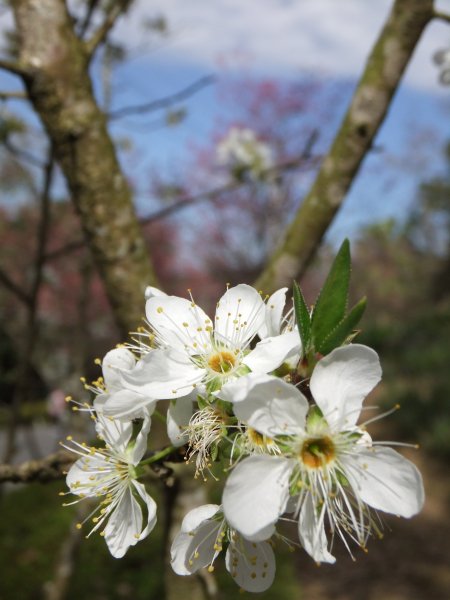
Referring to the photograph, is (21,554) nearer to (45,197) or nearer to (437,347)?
(45,197)

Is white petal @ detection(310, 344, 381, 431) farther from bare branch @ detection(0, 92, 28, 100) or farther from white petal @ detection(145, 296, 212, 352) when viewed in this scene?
bare branch @ detection(0, 92, 28, 100)

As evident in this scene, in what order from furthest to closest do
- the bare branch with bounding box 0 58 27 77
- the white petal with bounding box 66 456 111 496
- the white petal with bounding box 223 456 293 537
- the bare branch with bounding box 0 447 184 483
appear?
the bare branch with bounding box 0 58 27 77, the bare branch with bounding box 0 447 184 483, the white petal with bounding box 66 456 111 496, the white petal with bounding box 223 456 293 537

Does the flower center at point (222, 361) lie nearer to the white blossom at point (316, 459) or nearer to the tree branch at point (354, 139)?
the white blossom at point (316, 459)

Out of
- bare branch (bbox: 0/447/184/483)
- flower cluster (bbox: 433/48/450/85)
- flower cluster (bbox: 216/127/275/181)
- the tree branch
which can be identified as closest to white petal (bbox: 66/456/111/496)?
bare branch (bbox: 0/447/184/483)

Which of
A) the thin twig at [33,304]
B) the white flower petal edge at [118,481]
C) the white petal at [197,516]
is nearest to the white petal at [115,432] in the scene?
the white flower petal edge at [118,481]

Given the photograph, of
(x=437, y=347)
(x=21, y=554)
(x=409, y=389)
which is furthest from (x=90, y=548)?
(x=437, y=347)

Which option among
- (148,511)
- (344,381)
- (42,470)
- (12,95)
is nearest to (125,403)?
(148,511)

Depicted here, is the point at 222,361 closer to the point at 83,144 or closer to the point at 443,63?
the point at 83,144
